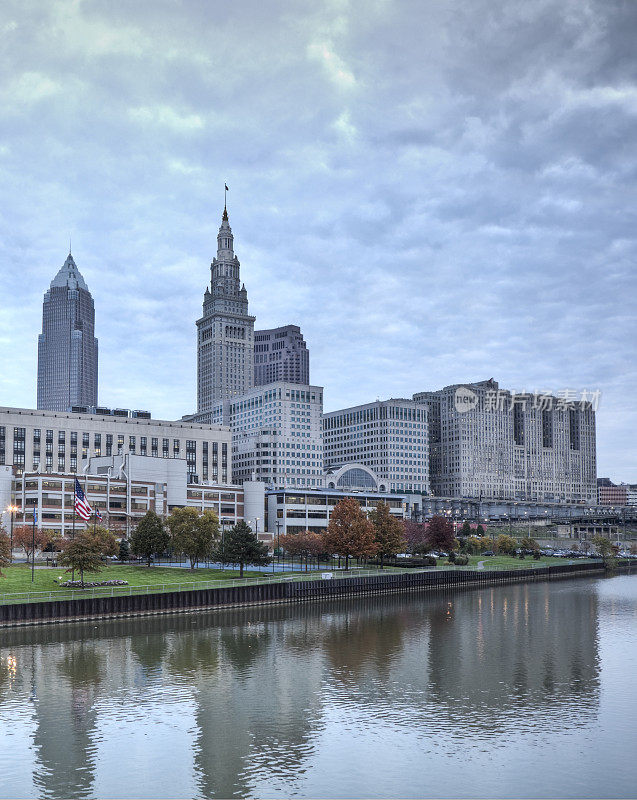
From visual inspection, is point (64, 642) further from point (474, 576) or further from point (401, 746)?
point (474, 576)

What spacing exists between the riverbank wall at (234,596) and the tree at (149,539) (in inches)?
976

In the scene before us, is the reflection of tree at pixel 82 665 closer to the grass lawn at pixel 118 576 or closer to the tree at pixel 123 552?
the grass lawn at pixel 118 576

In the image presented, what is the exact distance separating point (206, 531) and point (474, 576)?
2268 inches

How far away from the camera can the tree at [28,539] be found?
430 feet

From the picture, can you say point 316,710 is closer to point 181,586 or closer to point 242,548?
point 181,586

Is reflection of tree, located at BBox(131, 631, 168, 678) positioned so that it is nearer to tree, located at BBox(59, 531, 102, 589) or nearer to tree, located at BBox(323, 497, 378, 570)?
tree, located at BBox(59, 531, 102, 589)

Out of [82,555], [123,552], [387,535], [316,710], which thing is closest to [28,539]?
[123,552]

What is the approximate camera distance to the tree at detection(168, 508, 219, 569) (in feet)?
435

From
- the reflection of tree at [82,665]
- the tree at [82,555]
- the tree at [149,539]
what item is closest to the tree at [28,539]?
the tree at [149,539]

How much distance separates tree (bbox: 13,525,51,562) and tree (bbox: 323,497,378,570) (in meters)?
47.0

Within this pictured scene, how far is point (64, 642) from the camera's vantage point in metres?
80.7

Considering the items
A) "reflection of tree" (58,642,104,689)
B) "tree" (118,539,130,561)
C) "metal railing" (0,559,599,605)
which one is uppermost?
Result: "tree" (118,539,130,561)

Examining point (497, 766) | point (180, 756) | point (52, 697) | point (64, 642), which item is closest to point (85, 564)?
point (64, 642)

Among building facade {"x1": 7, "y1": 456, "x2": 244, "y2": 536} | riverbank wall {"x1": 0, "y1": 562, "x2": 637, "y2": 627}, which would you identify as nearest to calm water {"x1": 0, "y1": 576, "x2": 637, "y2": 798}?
riverbank wall {"x1": 0, "y1": 562, "x2": 637, "y2": 627}
